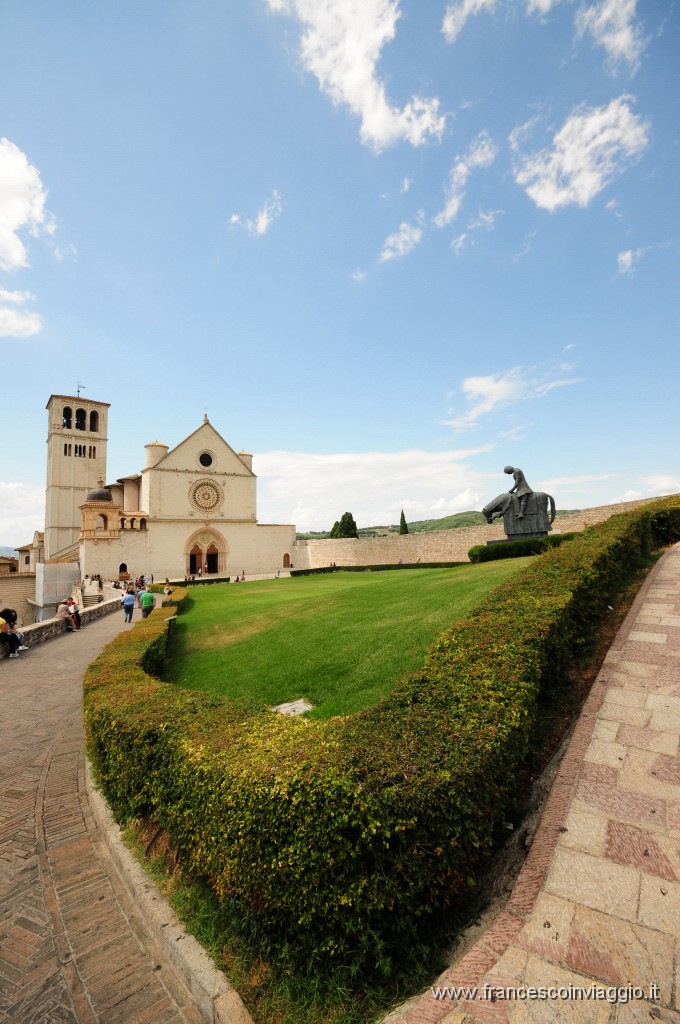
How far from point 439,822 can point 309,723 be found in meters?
1.47

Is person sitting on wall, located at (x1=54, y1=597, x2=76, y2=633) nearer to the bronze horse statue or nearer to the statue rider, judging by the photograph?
the bronze horse statue

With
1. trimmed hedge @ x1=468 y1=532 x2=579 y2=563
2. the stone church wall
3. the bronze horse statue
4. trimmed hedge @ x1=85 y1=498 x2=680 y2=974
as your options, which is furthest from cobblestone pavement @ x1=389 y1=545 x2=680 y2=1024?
the stone church wall

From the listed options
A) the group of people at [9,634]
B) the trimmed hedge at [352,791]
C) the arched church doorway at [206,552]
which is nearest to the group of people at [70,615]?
the group of people at [9,634]

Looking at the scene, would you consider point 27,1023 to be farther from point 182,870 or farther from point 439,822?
point 439,822

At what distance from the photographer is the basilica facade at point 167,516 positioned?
1458 inches

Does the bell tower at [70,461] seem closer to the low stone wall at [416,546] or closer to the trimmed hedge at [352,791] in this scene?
the low stone wall at [416,546]

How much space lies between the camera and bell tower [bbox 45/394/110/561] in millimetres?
50031

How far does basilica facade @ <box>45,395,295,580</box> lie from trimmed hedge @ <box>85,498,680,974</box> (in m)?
36.4

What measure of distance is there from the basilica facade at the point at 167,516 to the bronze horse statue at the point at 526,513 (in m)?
31.8

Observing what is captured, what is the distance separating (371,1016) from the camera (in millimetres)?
2133

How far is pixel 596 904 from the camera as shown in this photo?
2436 mm

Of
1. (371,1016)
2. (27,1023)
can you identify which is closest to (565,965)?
(371,1016)

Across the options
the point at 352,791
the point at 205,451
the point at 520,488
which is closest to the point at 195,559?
the point at 205,451

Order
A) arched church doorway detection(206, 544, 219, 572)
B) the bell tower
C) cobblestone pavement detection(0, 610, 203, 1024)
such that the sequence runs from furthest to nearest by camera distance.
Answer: the bell tower < arched church doorway detection(206, 544, 219, 572) < cobblestone pavement detection(0, 610, 203, 1024)
